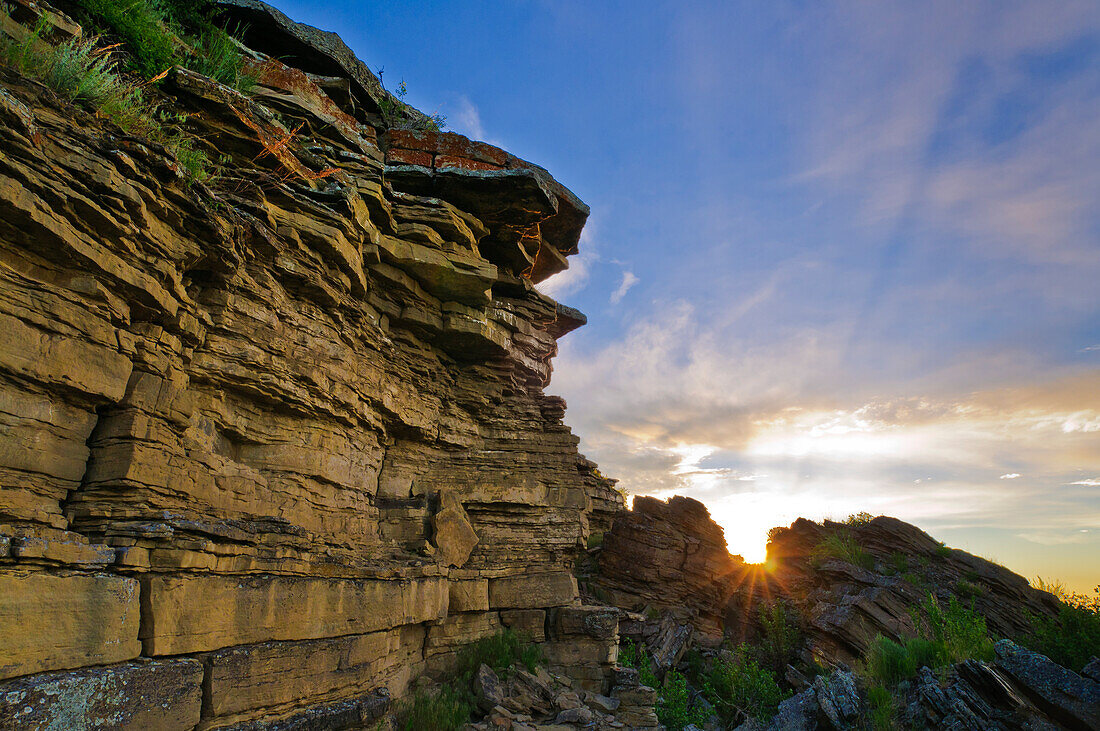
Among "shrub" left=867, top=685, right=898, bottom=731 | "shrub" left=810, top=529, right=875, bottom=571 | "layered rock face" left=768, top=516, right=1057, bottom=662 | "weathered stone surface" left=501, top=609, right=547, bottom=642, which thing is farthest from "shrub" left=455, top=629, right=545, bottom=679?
"shrub" left=810, top=529, right=875, bottom=571

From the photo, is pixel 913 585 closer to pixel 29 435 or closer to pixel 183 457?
pixel 183 457

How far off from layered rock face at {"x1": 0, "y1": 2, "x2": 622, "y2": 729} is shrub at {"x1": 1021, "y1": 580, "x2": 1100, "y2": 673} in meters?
10.1

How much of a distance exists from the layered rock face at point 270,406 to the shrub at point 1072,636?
10.1 m

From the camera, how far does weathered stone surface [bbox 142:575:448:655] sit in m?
5.66

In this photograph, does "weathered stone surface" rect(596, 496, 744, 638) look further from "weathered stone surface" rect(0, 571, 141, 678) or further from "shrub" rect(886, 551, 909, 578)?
"weathered stone surface" rect(0, 571, 141, 678)

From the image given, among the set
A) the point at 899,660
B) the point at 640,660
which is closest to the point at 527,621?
the point at 640,660

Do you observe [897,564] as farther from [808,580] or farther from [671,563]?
[671,563]

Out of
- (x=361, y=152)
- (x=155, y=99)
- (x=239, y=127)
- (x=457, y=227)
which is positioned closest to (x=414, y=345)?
(x=457, y=227)

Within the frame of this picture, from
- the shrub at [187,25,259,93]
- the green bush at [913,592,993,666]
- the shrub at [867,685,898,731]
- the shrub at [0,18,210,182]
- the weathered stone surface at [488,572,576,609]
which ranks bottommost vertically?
the shrub at [867,685,898,731]

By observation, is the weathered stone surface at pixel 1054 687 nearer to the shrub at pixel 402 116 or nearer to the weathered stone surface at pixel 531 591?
the weathered stone surface at pixel 531 591

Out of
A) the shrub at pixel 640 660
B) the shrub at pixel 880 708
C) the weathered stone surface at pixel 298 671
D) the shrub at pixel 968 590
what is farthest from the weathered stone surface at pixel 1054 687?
the weathered stone surface at pixel 298 671

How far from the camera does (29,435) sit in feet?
17.8

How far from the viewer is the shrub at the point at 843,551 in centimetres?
1906

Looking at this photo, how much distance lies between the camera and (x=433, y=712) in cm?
898
